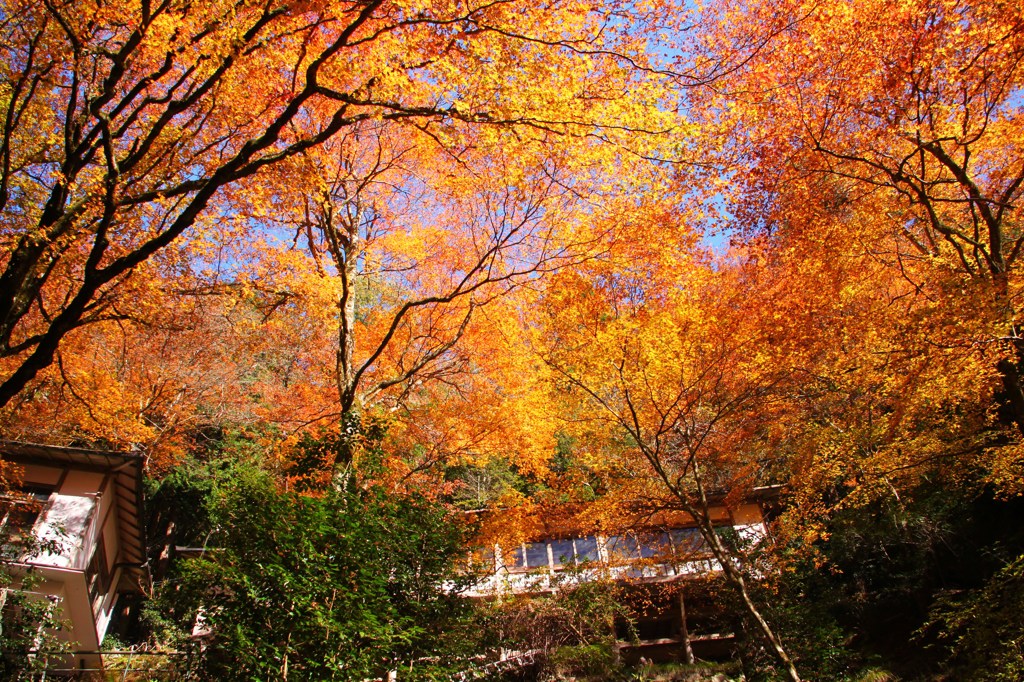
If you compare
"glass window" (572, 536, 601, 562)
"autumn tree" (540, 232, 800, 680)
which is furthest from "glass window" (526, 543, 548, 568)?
"autumn tree" (540, 232, 800, 680)

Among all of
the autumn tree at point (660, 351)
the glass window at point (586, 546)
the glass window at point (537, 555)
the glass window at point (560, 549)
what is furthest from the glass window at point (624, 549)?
the autumn tree at point (660, 351)

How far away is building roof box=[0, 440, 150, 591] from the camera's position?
12234mm

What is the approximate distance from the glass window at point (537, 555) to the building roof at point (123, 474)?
1073cm

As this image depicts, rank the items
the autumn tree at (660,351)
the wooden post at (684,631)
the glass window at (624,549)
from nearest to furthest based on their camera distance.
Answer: the autumn tree at (660,351) < the wooden post at (684,631) < the glass window at (624,549)

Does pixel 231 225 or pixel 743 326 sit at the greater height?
pixel 231 225

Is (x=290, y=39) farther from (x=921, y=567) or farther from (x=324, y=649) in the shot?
(x=921, y=567)

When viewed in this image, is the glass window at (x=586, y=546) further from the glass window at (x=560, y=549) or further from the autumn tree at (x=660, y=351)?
the autumn tree at (x=660, y=351)

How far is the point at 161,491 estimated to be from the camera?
58.2 ft

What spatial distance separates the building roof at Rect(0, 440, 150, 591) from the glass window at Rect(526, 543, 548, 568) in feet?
35.2

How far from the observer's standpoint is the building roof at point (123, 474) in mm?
12234

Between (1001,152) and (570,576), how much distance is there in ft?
40.4

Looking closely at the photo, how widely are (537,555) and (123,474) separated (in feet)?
37.5

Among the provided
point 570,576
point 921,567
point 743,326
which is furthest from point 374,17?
point 921,567

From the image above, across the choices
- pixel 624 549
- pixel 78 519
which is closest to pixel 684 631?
pixel 624 549
